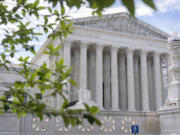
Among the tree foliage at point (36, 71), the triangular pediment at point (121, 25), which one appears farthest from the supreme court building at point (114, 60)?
the tree foliage at point (36, 71)

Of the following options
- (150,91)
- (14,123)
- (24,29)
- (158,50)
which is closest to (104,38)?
(158,50)

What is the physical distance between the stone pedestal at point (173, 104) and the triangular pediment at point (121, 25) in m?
30.8

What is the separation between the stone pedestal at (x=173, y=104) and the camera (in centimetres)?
1467

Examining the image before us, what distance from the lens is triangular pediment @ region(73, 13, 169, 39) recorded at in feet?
154

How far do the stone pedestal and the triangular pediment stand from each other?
1214 inches

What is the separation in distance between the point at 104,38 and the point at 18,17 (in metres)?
41.7

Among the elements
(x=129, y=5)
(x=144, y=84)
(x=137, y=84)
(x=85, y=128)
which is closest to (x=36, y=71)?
(x=129, y=5)

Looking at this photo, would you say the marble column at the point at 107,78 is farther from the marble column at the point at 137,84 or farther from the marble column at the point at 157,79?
the marble column at the point at 157,79

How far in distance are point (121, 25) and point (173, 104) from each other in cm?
3649

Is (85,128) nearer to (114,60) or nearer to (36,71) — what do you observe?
(36,71)

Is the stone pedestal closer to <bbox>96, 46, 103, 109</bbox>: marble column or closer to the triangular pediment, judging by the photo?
<bbox>96, 46, 103, 109</bbox>: marble column

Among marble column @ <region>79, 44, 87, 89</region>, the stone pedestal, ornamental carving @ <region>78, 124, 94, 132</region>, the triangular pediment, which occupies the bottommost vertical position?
ornamental carving @ <region>78, 124, 94, 132</region>

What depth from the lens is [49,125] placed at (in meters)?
15.6

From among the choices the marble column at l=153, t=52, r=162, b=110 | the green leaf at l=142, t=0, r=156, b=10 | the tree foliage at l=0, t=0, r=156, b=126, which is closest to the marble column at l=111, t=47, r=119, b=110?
the marble column at l=153, t=52, r=162, b=110
